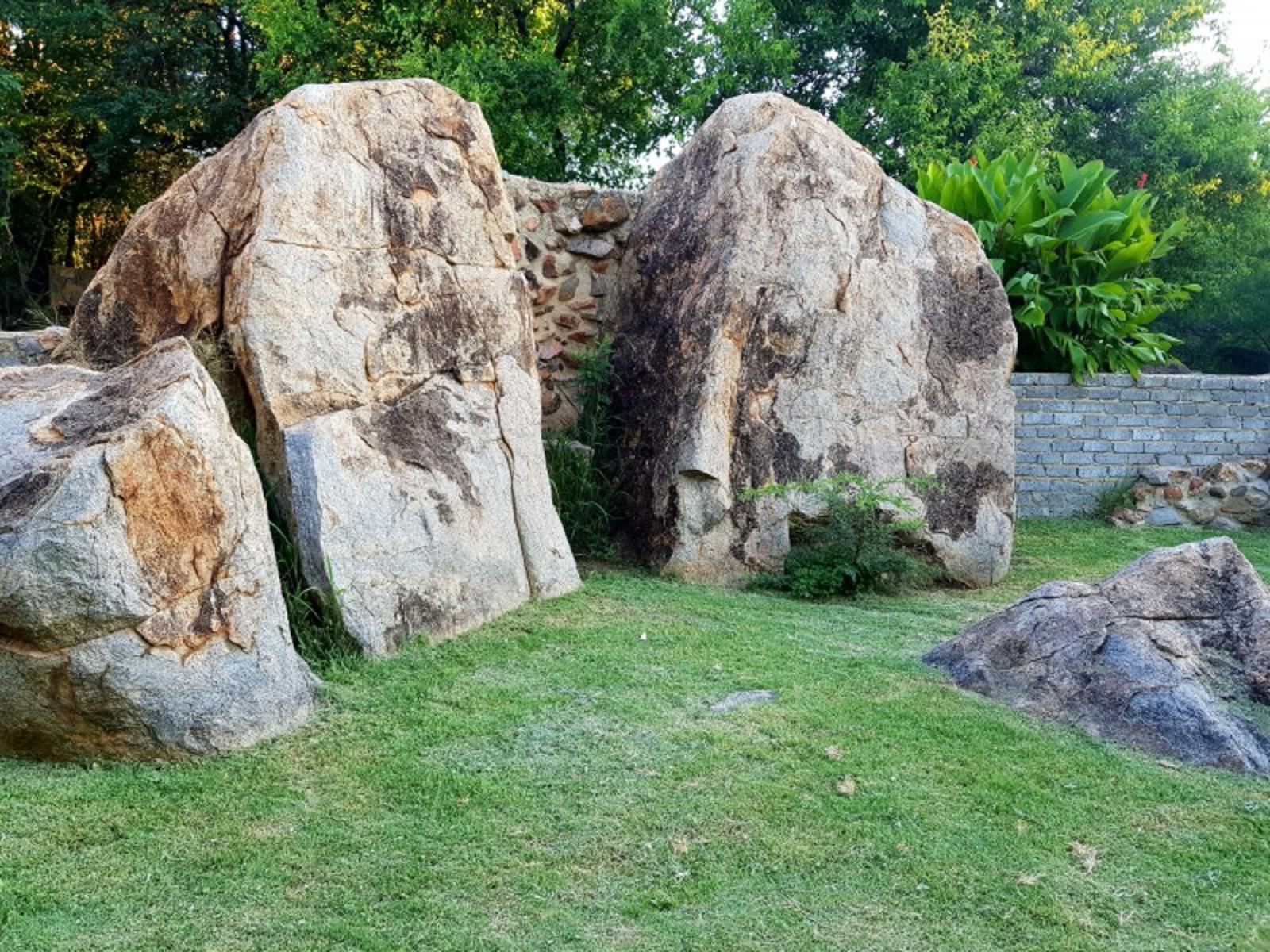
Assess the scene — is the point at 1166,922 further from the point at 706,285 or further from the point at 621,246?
the point at 621,246

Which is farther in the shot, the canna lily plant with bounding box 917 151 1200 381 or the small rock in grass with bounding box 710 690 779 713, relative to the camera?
the canna lily plant with bounding box 917 151 1200 381

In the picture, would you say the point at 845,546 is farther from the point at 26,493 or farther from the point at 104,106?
the point at 104,106

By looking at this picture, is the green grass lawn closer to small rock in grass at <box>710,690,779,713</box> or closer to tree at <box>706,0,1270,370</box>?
small rock in grass at <box>710,690,779,713</box>

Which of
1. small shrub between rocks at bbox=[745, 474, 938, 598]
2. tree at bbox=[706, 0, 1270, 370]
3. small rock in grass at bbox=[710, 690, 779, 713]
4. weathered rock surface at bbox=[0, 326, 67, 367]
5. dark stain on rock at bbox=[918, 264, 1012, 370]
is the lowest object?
small rock in grass at bbox=[710, 690, 779, 713]

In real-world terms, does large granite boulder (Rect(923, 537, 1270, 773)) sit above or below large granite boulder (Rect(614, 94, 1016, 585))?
below

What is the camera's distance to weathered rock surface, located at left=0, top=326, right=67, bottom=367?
19.5 ft

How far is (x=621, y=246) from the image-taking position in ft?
25.0

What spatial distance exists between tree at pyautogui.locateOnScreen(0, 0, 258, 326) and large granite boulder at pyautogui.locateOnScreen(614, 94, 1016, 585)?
8820 millimetres

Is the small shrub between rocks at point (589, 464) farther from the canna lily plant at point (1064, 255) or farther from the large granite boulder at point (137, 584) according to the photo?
the canna lily plant at point (1064, 255)

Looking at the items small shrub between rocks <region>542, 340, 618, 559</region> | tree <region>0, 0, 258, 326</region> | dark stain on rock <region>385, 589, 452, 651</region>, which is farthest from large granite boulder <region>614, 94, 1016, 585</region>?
tree <region>0, 0, 258, 326</region>

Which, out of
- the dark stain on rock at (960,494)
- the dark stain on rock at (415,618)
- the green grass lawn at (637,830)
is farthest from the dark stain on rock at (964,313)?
the dark stain on rock at (415,618)

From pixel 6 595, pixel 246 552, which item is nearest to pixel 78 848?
pixel 6 595

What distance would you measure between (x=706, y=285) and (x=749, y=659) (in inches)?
97.0

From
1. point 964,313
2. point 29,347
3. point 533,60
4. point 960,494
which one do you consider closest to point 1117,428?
point 964,313
